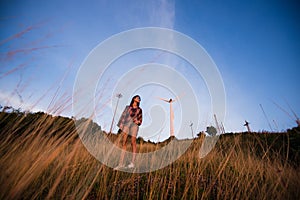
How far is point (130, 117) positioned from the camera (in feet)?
14.6

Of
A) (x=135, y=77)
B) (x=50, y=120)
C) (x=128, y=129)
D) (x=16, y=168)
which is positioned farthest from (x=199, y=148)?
(x=16, y=168)

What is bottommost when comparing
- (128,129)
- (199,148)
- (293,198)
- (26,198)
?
(26,198)

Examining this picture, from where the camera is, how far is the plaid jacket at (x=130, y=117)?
4.31 m

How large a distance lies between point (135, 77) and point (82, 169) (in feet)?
4.79

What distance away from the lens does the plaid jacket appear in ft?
14.1

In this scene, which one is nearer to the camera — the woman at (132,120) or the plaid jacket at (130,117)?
the woman at (132,120)

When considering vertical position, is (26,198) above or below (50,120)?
below

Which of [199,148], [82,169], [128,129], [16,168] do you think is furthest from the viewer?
[128,129]

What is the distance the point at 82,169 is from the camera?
2102 millimetres

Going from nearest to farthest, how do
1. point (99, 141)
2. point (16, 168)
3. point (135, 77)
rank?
point (16, 168) < point (135, 77) < point (99, 141)

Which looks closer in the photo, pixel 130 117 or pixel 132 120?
pixel 132 120

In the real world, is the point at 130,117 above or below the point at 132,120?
above

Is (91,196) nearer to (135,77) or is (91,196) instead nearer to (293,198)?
(135,77)

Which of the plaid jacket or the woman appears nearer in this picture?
the woman
